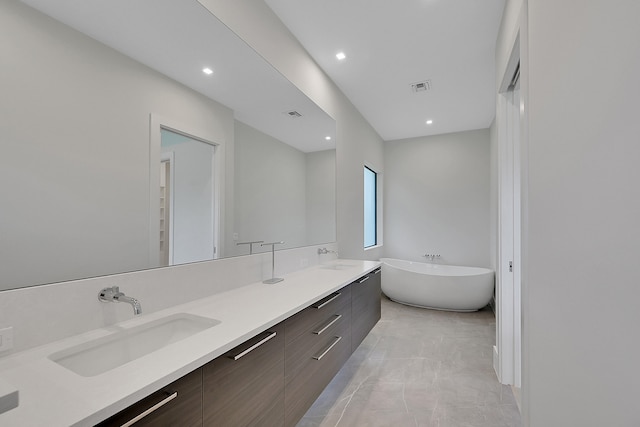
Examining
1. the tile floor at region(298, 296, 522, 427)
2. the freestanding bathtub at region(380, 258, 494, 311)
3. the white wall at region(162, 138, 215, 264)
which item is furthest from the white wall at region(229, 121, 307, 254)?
the freestanding bathtub at region(380, 258, 494, 311)

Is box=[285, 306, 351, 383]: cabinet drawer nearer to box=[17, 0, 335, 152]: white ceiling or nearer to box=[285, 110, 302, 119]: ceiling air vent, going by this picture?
box=[17, 0, 335, 152]: white ceiling

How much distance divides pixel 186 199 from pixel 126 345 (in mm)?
708

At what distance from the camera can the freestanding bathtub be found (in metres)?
3.84

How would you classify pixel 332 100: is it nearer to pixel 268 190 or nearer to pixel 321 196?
pixel 321 196

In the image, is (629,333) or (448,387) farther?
(448,387)

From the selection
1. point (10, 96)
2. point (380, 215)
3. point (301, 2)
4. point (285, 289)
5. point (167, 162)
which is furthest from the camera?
point (380, 215)

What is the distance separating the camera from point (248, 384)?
3.48ft

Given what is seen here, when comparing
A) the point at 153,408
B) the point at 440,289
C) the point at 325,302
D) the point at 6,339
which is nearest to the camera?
the point at 153,408

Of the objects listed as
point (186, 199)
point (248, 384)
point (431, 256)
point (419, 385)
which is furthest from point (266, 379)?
point (431, 256)

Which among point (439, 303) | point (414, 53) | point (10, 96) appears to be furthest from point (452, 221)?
point (10, 96)

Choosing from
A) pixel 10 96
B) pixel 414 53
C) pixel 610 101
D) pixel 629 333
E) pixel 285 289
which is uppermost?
pixel 414 53

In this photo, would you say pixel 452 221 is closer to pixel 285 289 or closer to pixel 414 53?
pixel 414 53

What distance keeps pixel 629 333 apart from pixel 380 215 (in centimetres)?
484

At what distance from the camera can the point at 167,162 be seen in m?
1.35
